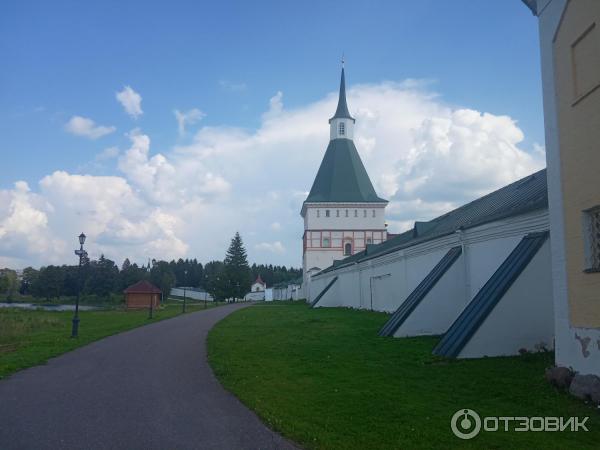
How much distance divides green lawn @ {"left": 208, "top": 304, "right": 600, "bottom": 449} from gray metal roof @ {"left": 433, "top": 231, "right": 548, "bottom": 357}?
1.53ft

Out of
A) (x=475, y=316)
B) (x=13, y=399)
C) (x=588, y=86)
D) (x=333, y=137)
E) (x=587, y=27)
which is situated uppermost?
(x=333, y=137)

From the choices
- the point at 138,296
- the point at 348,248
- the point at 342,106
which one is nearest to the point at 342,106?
the point at 342,106

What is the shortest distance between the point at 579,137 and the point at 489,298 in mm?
4198

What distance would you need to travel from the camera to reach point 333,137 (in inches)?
2933

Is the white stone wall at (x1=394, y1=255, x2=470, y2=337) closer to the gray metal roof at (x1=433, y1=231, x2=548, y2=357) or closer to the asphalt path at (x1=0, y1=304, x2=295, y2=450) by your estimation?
the gray metal roof at (x1=433, y1=231, x2=548, y2=357)

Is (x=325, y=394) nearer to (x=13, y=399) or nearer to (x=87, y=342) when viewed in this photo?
(x=13, y=399)

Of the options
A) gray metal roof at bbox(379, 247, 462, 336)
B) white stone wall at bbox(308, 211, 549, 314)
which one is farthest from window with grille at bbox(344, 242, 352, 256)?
gray metal roof at bbox(379, 247, 462, 336)

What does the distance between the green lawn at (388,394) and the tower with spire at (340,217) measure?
184 ft

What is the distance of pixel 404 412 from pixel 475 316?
Answer: 17.0 feet

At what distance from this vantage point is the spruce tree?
84188 millimetres

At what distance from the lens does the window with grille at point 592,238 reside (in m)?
8.01

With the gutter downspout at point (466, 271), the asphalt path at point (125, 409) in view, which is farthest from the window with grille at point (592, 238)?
the gutter downspout at point (466, 271)

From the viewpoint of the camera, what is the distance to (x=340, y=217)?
70.4 meters

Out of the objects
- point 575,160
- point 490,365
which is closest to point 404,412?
point 490,365
